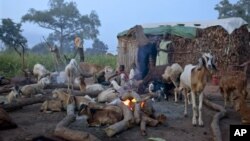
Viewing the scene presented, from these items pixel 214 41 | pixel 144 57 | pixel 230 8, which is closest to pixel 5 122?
pixel 144 57

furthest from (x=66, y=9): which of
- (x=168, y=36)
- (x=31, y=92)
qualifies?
(x=31, y=92)

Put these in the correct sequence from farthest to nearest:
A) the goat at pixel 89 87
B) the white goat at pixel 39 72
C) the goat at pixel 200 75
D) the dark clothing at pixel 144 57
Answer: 1. the white goat at pixel 39 72
2. the dark clothing at pixel 144 57
3. the goat at pixel 89 87
4. the goat at pixel 200 75

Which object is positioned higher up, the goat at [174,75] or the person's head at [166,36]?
the person's head at [166,36]

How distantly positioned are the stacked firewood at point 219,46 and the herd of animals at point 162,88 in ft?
17.1

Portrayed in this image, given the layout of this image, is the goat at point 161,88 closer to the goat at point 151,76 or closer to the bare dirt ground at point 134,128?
the goat at point 151,76

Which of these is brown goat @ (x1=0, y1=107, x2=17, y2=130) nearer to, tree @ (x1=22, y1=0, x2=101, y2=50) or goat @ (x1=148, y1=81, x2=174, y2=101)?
goat @ (x1=148, y1=81, x2=174, y2=101)

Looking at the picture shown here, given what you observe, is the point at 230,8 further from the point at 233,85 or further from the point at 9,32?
the point at 233,85

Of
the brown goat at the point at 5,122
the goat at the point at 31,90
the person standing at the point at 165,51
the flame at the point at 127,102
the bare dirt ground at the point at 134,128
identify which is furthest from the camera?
the person standing at the point at 165,51

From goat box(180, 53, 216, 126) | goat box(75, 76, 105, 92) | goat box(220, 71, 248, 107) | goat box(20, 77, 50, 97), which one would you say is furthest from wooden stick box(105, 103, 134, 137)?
goat box(20, 77, 50, 97)

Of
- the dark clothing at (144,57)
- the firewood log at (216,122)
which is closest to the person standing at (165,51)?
the dark clothing at (144,57)

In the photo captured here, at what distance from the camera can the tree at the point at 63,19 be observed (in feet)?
149

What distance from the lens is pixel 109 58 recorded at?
2992 centimetres

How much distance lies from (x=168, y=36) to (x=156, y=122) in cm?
1160

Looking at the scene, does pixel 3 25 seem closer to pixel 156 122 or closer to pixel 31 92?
pixel 31 92
